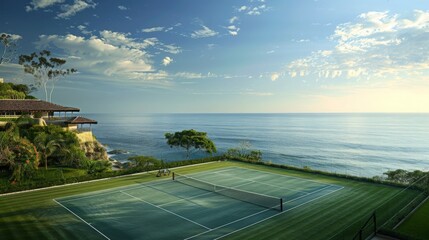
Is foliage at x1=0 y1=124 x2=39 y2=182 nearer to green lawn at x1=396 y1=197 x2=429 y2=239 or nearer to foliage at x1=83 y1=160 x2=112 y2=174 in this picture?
foliage at x1=83 y1=160 x2=112 y2=174

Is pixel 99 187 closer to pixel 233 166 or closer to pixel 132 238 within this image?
pixel 132 238

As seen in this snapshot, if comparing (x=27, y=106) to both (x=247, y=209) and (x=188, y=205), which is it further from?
(x=247, y=209)

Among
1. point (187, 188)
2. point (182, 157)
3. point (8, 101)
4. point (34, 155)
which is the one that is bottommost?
point (182, 157)

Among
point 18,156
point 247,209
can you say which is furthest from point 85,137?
point 247,209

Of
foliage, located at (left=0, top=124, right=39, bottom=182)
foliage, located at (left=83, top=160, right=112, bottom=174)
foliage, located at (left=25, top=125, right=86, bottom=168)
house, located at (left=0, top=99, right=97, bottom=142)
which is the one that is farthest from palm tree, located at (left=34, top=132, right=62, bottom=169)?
house, located at (left=0, top=99, right=97, bottom=142)

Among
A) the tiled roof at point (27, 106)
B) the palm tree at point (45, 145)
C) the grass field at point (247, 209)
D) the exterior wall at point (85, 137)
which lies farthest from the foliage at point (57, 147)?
the grass field at point (247, 209)

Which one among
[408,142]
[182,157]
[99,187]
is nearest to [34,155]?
[99,187]
